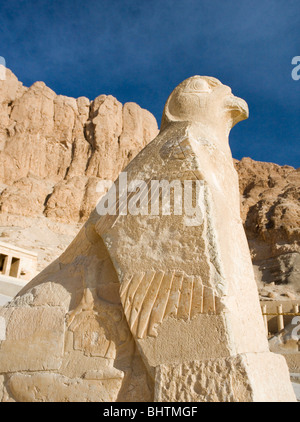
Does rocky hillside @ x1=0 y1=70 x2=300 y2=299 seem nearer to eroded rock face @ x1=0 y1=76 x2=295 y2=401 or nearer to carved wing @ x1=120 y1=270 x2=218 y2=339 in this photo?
eroded rock face @ x1=0 y1=76 x2=295 y2=401

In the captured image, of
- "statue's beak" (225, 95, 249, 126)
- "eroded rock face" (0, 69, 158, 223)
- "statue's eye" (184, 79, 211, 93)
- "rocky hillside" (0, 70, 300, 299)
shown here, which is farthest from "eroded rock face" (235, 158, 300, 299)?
"statue's eye" (184, 79, 211, 93)

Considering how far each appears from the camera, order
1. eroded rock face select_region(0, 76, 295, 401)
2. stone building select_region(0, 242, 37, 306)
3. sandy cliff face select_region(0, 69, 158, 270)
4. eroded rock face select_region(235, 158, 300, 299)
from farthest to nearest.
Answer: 1. sandy cliff face select_region(0, 69, 158, 270)
2. eroded rock face select_region(235, 158, 300, 299)
3. stone building select_region(0, 242, 37, 306)
4. eroded rock face select_region(0, 76, 295, 401)

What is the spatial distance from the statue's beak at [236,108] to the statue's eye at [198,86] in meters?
0.20

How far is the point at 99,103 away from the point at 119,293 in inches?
1374

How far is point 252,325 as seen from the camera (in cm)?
219

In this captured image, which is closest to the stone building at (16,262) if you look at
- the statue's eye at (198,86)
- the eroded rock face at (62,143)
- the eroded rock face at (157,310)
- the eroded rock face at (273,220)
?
the eroded rock face at (157,310)

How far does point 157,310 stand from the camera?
204 cm

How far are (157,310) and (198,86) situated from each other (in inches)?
71.4

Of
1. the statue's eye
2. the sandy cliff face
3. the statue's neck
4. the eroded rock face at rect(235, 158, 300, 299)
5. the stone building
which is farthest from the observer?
the sandy cliff face

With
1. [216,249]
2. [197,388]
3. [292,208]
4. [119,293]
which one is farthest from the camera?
[292,208]

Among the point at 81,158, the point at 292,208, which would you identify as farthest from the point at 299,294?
the point at 81,158

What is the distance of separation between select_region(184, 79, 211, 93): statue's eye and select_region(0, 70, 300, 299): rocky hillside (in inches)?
837

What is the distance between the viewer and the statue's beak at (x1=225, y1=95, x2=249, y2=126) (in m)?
2.97

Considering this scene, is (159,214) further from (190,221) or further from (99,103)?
(99,103)
